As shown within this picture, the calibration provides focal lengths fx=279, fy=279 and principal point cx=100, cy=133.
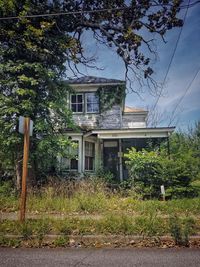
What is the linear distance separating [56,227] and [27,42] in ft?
28.7

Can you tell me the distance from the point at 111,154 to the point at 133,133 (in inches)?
108

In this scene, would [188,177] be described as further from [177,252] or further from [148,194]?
[177,252]

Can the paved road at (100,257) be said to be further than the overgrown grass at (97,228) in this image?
No

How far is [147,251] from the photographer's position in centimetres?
565

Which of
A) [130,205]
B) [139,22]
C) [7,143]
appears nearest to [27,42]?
[7,143]

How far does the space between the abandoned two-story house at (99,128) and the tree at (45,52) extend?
388 cm

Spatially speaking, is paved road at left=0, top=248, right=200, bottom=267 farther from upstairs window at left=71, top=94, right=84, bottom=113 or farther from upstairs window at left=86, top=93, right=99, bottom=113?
upstairs window at left=71, top=94, right=84, bottom=113

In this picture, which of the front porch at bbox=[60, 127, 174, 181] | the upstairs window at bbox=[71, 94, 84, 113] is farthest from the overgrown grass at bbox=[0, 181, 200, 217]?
the upstairs window at bbox=[71, 94, 84, 113]

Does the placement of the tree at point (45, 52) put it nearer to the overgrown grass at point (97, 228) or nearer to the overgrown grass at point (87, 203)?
the overgrown grass at point (87, 203)

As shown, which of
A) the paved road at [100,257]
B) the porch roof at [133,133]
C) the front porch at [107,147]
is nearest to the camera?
the paved road at [100,257]

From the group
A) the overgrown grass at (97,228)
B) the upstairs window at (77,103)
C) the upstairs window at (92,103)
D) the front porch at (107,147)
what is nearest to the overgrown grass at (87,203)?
the overgrown grass at (97,228)

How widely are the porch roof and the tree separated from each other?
10.3 ft

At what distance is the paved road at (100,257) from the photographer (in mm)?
4829

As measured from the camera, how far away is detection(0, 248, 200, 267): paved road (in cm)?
483
